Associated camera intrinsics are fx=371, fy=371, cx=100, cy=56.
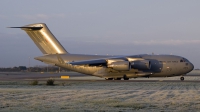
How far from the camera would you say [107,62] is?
41406 millimetres

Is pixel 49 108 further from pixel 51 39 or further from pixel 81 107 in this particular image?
pixel 51 39

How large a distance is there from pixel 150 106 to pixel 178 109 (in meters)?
1.29

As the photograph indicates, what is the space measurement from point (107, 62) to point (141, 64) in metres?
3.80

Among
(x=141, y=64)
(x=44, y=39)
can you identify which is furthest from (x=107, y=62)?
(x=44, y=39)

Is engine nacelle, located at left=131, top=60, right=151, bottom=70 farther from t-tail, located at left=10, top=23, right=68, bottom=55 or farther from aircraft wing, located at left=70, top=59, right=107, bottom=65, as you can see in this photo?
t-tail, located at left=10, top=23, right=68, bottom=55

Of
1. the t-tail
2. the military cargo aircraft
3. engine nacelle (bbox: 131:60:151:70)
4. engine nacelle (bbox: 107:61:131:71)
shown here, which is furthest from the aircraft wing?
the t-tail

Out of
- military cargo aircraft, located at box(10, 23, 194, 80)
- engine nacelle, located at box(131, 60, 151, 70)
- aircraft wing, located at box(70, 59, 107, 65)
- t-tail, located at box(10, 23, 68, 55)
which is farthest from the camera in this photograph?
t-tail, located at box(10, 23, 68, 55)

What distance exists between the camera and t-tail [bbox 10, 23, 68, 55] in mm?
43094

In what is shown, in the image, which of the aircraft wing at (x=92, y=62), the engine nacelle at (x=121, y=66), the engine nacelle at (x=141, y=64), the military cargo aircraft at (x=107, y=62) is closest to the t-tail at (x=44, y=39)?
the military cargo aircraft at (x=107, y=62)

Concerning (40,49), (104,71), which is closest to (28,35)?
(40,49)

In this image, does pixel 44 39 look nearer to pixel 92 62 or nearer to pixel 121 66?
pixel 92 62

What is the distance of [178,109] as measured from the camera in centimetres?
1237

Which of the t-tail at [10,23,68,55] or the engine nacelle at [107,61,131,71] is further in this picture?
the t-tail at [10,23,68,55]

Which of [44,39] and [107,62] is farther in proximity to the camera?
[44,39]
